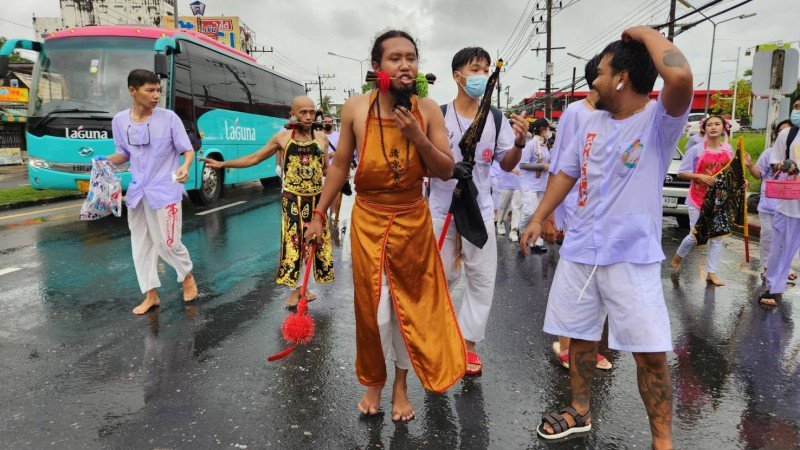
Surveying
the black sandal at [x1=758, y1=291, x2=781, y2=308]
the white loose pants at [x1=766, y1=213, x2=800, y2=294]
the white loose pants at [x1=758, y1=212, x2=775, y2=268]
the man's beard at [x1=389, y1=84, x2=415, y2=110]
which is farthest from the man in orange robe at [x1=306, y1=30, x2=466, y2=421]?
the white loose pants at [x1=758, y1=212, x2=775, y2=268]

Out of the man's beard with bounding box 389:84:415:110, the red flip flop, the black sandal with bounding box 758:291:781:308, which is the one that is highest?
the man's beard with bounding box 389:84:415:110

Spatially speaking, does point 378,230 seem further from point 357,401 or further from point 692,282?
point 692,282

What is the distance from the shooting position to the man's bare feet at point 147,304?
4.37 metres

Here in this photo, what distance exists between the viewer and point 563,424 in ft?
8.53

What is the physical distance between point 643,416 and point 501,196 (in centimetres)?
567

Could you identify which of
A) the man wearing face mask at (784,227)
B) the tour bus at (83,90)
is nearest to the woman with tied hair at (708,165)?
the man wearing face mask at (784,227)

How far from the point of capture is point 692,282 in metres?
5.69

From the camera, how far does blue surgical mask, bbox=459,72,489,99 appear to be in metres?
3.12

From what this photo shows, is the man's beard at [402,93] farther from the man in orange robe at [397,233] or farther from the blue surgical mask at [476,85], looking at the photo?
the blue surgical mask at [476,85]

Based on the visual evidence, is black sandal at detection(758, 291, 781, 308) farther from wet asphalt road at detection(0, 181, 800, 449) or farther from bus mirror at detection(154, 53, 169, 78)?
bus mirror at detection(154, 53, 169, 78)

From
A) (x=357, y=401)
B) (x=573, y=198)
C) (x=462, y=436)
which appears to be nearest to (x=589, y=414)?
(x=462, y=436)

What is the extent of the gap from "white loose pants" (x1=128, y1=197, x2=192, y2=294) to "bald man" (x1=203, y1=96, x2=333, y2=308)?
34.3 inches

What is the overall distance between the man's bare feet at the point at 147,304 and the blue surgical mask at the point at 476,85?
324cm

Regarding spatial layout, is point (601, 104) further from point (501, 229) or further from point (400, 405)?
point (501, 229)
